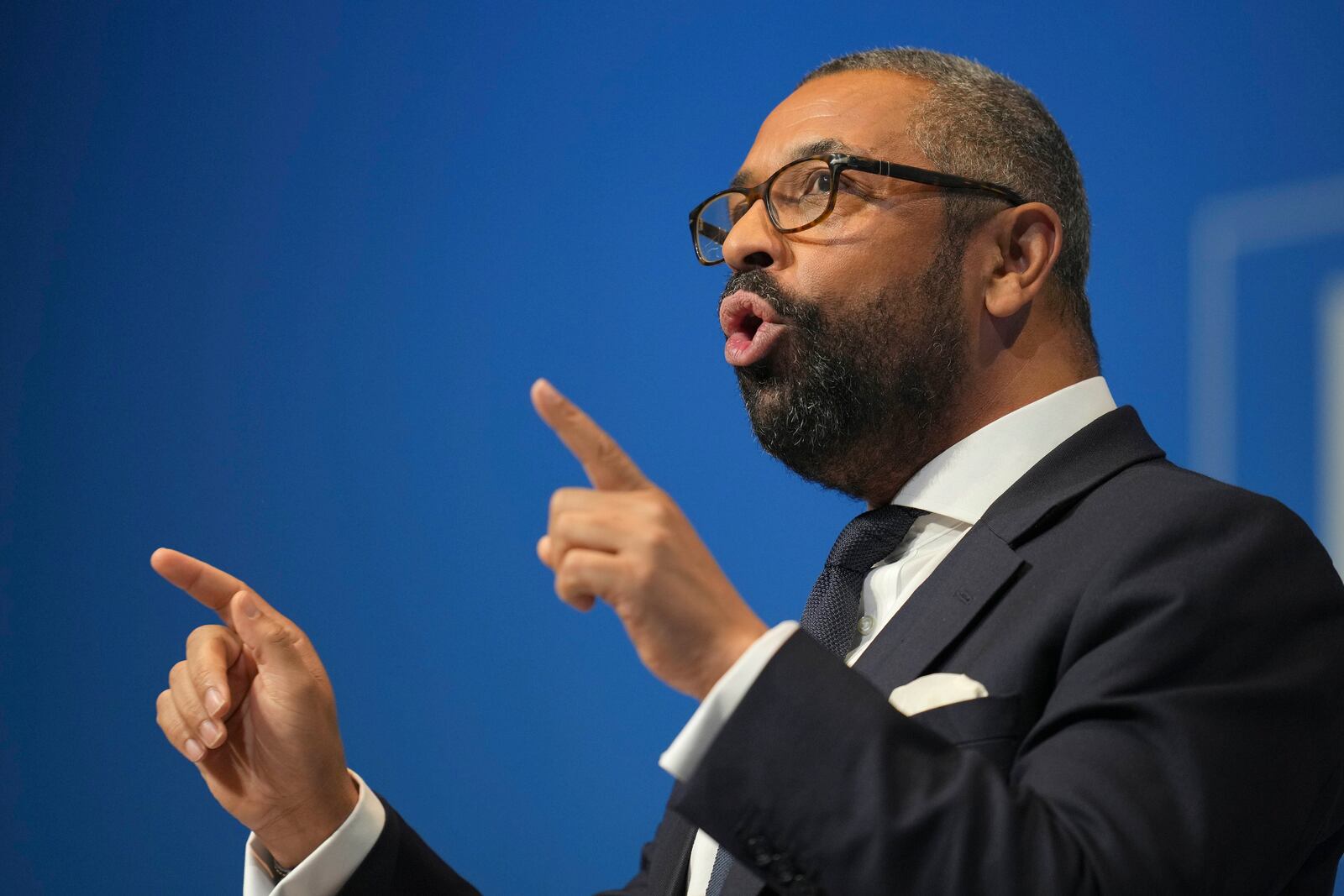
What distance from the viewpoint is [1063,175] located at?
1497 millimetres

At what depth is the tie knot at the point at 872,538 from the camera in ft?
4.45

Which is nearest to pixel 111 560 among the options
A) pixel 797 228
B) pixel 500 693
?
pixel 500 693

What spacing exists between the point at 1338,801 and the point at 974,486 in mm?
428

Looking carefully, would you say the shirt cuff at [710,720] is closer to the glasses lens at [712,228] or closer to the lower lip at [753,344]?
the lower lip at [753,344]

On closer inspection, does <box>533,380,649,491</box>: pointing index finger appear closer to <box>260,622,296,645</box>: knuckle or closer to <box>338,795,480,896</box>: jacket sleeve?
<box>260,622,296,645</box>: knuckle

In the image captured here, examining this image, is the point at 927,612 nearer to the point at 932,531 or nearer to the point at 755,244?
the point at 932,531

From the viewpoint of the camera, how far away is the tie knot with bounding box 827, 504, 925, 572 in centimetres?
136

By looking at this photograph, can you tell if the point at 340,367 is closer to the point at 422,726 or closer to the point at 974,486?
the point at 422,726

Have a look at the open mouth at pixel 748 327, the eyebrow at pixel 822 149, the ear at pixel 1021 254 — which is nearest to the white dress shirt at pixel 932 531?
the ear at pixel 1021 254

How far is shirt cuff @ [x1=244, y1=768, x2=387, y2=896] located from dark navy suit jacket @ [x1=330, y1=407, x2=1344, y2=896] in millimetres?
428

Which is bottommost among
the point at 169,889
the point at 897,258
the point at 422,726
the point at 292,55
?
the point at 169,889

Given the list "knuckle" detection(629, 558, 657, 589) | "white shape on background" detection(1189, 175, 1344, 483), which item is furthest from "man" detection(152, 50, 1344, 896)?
"white shape on background" detection(1189, 175, 1344, 483)

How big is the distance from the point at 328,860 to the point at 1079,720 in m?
0.76

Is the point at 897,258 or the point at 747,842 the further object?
the point at 897,258
